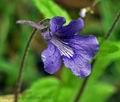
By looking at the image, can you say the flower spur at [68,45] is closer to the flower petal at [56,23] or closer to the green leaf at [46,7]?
the flower petal at [56,23]

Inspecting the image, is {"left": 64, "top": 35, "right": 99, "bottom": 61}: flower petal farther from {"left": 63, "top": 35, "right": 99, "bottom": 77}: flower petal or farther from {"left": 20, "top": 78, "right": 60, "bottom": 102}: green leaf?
{"left": 20, "top": 78, "right": 60, "bottom": 102}: green leaf

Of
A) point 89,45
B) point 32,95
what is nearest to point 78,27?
point 89,45

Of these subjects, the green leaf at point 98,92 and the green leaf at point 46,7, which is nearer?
the green leaf at point 46,7

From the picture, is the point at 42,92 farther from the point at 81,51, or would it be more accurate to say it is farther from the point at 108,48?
the point at 81,51

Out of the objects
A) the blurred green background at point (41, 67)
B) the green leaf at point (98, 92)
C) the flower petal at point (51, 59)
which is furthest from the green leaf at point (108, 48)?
the green leaf at point (98, 92)

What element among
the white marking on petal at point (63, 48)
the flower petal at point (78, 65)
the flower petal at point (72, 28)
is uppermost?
the flower petal at point (72, 28)

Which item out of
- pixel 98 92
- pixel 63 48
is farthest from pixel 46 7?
pixel 98 92

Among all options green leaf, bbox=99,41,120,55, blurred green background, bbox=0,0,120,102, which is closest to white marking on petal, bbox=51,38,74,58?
green leaf, bbox=99,41,120,55

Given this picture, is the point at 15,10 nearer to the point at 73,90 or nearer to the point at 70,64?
the point at 73,90
